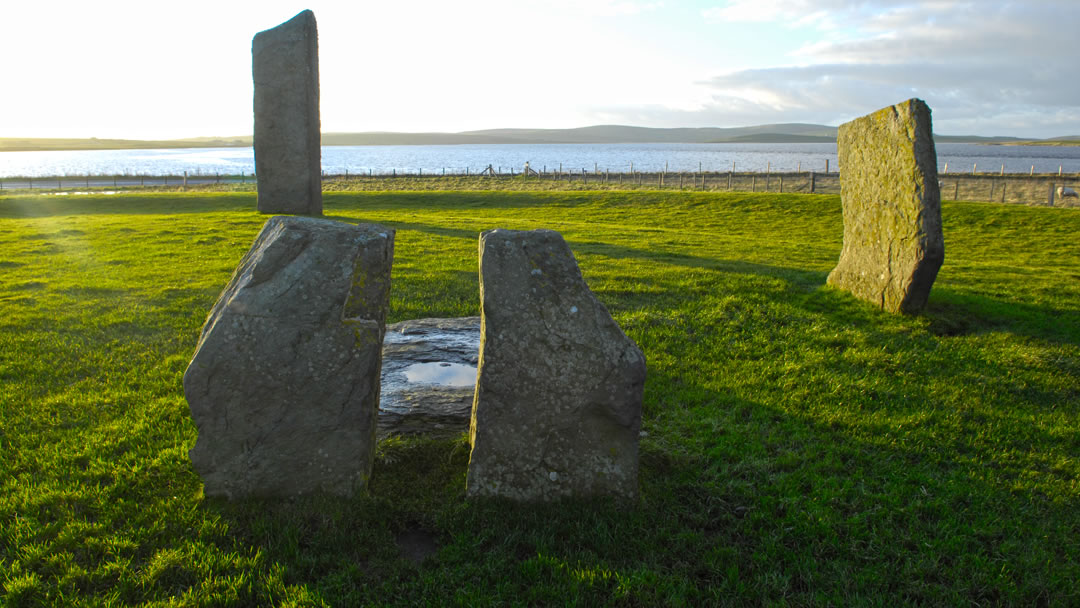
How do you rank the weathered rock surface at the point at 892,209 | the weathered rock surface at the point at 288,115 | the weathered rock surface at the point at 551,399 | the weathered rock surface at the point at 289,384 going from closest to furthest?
the weathered rock surface at the point at 289,384 → the weathered rock surface at the point at 551,399 → the weathered rock surface at the point at 892,209 → the weathered rock surface at the point at 288,115

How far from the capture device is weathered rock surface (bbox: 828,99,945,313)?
9.16 meters

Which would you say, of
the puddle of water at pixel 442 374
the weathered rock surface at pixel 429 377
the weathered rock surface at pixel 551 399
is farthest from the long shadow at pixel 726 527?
the puddle of water at pixel 442 374

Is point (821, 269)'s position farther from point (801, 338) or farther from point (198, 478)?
point (198, 478)

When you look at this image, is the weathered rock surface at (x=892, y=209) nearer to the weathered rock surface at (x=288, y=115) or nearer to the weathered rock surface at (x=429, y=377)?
the weathered rock surface at (x=429, y=377)

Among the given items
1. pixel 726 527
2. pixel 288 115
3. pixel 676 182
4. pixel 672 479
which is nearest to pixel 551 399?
pixel 672 479

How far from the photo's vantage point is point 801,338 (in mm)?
Answer: 8633

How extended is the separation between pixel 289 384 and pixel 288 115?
52.5 feet

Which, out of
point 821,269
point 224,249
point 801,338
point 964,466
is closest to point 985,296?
point 821,269

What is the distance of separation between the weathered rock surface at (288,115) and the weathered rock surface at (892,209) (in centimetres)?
1409

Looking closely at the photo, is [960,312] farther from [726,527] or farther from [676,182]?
[676,182]

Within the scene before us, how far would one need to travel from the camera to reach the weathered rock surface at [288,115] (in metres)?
17.7

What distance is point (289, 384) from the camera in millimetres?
4359

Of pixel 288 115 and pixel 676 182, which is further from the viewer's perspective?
pixel 676 182

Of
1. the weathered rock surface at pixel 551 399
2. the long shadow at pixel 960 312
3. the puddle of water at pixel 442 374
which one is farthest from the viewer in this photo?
the long shadow at pixel 960 312
